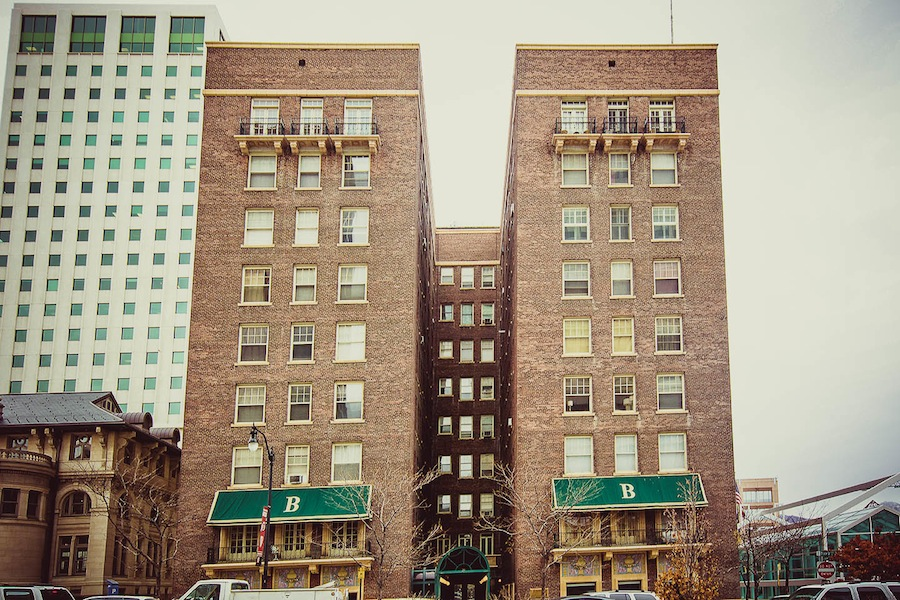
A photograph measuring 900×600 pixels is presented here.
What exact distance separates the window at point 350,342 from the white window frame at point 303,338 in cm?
148

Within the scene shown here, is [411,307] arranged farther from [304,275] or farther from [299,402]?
[299,402]

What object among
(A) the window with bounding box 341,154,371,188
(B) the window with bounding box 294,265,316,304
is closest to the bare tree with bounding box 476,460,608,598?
(B) the window with bounding box 294,265,316,304

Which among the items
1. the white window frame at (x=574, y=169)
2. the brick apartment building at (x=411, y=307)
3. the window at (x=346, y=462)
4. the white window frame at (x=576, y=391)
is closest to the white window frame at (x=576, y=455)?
the brick apartment building at (x=411, y=307)

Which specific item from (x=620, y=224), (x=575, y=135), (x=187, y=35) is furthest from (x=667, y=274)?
(x=187, y=35)

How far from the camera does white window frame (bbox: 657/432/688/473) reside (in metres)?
56.4

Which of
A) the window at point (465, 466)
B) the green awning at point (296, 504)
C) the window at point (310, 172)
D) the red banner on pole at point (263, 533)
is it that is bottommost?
the red banner on pole at point (263, 533)

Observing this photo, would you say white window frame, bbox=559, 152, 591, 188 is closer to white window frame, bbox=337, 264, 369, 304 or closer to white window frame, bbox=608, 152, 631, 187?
white window frame, bbox=608, 152, 631, 187

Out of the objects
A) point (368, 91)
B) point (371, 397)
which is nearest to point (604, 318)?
point (371, 397)

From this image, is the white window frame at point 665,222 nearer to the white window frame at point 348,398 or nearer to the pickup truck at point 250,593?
the white window frame at point 348,398

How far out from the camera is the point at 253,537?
55.0m

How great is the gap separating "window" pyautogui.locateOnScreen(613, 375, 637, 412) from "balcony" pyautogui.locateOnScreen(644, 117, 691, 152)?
1474 cm

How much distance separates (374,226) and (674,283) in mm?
18937

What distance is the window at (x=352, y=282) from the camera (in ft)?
194

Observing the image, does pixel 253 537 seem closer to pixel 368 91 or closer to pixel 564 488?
pixel 564 488
